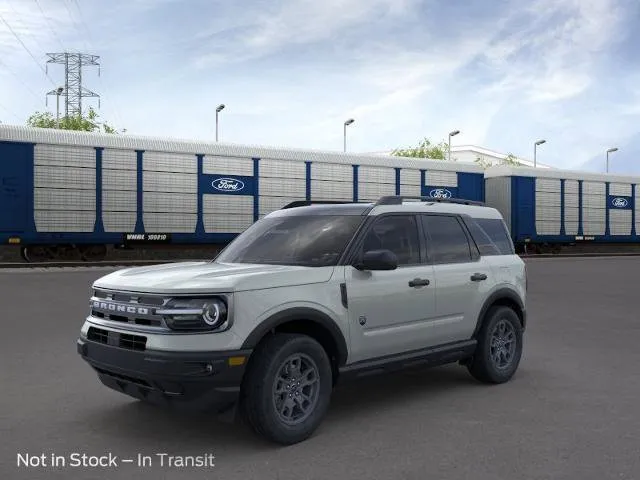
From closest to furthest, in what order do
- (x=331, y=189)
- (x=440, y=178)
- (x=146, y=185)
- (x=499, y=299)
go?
1. (x=499, y=299)
2. (x=146, y=185)
3. (x=331, y=189)
4. (x=440, y=178)

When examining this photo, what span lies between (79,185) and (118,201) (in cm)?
146

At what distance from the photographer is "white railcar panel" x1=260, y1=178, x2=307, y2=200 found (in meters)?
26.8

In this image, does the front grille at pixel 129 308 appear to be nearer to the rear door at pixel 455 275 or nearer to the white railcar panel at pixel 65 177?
the rear door at pixel 455 275

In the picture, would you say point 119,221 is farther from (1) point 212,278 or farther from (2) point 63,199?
(1) point 212,278

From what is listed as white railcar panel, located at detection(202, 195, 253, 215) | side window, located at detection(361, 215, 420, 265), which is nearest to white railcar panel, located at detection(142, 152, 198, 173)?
white railcar panel, located at detection(202, 195, 253, 215)

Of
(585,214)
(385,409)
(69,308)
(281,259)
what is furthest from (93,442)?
(585,214)

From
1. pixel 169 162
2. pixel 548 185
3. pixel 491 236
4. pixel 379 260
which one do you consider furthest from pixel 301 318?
pixel 548 185

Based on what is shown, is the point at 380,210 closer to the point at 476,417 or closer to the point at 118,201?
the point at 476,417

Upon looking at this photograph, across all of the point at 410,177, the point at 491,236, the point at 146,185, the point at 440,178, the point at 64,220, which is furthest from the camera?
the point at 440,178

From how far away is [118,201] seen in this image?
23891 mm

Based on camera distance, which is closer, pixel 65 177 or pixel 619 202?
pixel 65 177

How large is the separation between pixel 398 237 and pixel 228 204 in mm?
20706

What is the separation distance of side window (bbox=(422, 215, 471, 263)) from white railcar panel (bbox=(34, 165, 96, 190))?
1920cm

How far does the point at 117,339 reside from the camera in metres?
4.73
